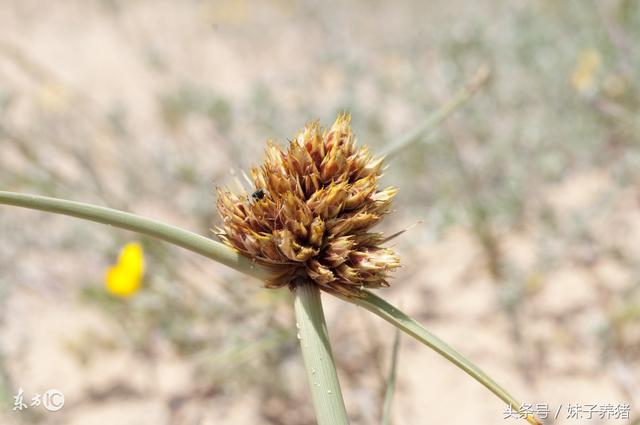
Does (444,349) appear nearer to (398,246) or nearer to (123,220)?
(123,220)

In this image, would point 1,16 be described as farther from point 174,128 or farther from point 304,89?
point 304,89

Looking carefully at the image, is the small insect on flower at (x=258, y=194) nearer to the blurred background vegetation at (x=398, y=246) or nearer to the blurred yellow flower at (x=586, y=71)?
the blurred background vegetation at (x=398, y=246)

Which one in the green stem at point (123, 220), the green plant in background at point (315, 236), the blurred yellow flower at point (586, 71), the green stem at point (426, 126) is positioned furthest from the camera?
the blurred yellow flower at point (586, 71)

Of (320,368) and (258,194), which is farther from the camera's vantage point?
(258,194)

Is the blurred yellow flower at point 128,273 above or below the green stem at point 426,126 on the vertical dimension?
above

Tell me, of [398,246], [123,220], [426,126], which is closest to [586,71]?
[398,246]

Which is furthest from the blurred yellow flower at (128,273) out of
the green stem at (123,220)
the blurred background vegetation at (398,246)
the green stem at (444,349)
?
the green stem at (444,349)

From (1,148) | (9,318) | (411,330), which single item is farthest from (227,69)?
(411,330)
